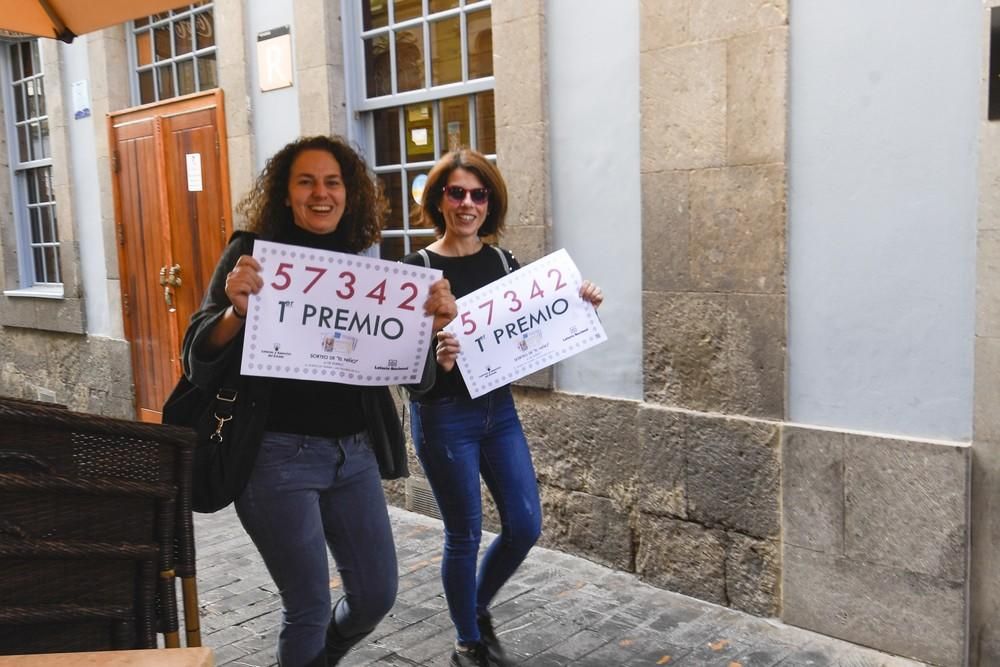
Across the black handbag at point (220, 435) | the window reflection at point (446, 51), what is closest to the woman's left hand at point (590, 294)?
the black handbag at point (220, 435)

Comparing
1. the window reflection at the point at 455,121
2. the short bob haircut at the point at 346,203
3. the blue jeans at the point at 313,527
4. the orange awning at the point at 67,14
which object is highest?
the orange awning at the point at 67,14

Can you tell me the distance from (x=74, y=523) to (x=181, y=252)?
19.5ft

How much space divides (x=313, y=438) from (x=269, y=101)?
4610 millimetres

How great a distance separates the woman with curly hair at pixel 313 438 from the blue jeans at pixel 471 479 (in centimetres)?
44

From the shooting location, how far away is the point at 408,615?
177 inches

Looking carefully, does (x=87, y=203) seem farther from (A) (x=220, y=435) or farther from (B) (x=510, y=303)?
(A) (x=220, y=435)

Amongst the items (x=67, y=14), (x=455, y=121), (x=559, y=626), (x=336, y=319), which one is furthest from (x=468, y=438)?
(x=455, y=121)

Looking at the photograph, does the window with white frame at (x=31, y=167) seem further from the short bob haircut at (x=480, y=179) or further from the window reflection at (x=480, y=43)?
the short bob haircut at (x=480, y=179)

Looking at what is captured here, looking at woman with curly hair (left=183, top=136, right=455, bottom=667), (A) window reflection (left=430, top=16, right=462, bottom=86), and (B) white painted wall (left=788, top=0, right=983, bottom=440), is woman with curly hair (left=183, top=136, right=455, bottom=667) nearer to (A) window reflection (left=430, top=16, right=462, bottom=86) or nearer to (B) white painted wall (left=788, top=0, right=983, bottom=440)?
(B) white painted wall (left=788, top=0, right=983, bottom=440)

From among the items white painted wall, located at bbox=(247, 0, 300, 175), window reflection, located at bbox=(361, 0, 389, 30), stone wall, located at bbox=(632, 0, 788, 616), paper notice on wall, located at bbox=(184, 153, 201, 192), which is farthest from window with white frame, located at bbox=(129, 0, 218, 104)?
stone wall, located at bbox=(632, 0, 788, 616)

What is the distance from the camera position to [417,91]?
240 inches

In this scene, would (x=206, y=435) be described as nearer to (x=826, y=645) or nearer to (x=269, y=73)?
(x=826, y=645)

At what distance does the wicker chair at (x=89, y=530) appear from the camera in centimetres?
213

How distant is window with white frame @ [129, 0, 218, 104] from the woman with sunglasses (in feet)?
14.8
